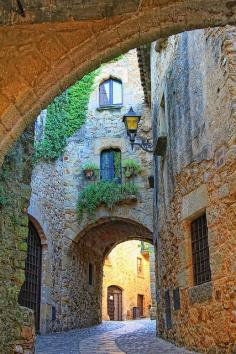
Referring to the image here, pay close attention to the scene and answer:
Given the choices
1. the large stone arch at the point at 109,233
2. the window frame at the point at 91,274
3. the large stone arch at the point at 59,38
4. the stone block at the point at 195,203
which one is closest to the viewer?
the large stone arch at the point at 59,38

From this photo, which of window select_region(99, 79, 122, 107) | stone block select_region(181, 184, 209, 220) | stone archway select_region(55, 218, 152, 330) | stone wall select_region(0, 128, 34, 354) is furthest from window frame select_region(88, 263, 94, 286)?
stone wall select_region(0, 128, 34, 354)

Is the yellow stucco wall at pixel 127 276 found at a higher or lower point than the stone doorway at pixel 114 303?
higher

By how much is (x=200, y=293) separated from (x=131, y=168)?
27.8ft

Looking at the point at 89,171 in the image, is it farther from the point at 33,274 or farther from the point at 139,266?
the point at 139,266

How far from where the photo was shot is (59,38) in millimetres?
3428

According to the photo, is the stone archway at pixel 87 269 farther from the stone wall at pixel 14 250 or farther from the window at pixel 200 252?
the stone wall at pixel 14 250

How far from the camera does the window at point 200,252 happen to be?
285 inches

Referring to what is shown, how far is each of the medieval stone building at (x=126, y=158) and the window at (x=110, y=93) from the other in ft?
0.22

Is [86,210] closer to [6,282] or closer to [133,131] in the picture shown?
[133,131]

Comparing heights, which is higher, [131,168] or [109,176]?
[131,168]

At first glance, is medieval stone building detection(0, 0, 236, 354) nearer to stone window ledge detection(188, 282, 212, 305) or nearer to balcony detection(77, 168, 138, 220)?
stone window ledge detection(188, 282, 212, 305)

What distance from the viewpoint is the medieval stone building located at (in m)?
3.41

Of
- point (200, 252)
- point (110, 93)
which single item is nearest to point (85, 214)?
point (110, 93)

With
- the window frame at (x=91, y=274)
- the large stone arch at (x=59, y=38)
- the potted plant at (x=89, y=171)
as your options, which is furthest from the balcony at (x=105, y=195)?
the large stone arch at (x=59, y=38)
